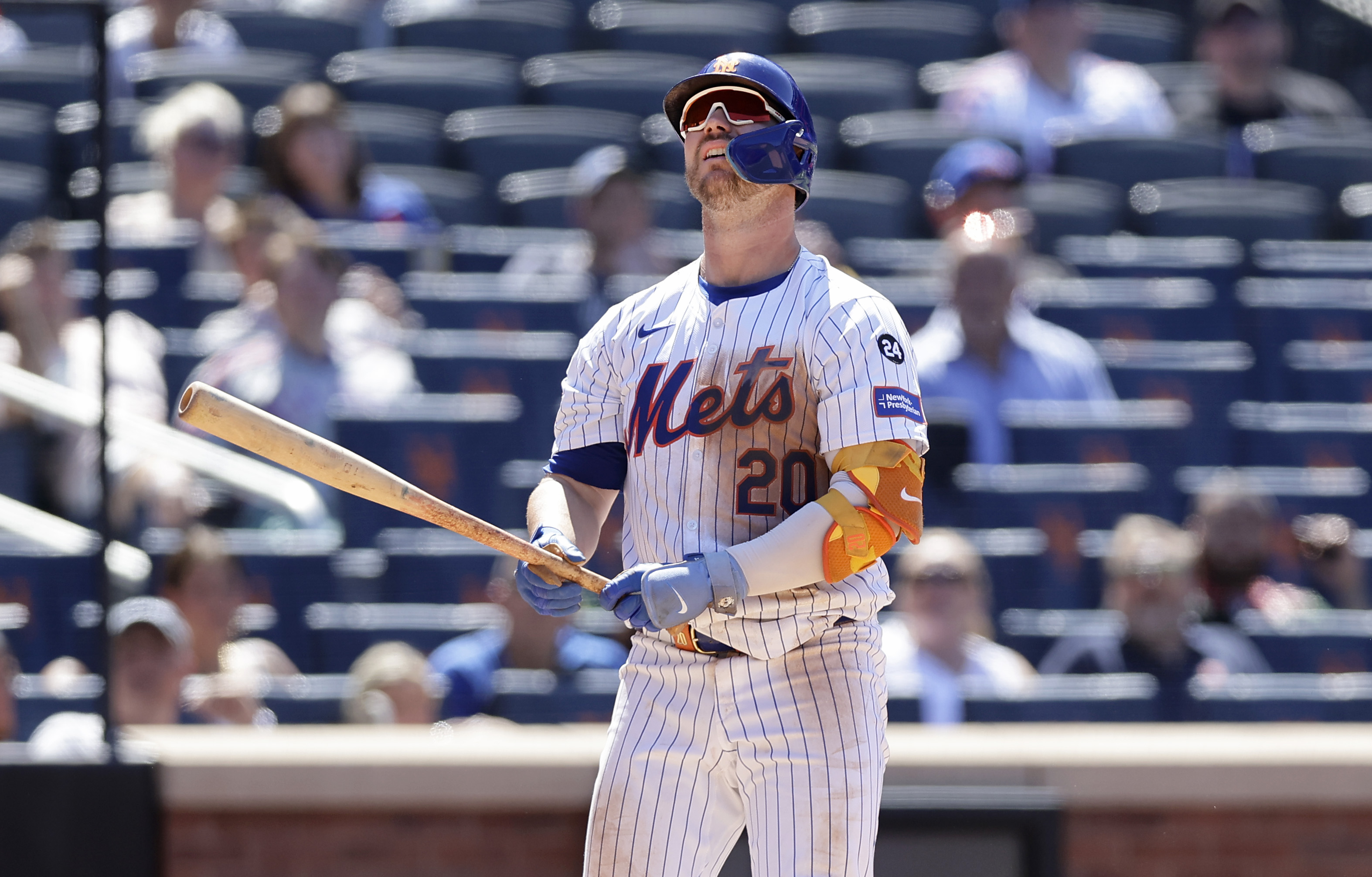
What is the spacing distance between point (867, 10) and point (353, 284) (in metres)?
3.54

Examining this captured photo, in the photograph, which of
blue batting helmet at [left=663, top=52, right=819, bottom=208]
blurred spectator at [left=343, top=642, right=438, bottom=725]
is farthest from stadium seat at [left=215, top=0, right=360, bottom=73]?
blue batting helmet at [left=663, top=52, right=819, bottom=208]

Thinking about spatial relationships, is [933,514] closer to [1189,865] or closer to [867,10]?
[1189,865]

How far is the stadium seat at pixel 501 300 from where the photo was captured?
603 centimetres

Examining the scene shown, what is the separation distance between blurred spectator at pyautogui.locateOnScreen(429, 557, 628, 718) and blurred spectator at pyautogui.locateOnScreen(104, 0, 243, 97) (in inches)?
133

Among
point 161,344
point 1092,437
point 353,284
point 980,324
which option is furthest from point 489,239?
point 1092,437

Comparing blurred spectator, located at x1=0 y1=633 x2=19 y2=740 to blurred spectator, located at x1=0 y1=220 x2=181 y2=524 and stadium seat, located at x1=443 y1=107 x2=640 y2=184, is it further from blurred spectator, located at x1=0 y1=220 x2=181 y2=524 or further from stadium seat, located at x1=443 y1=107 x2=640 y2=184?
stadium seat, located at x1=443 y1=107 x2=640 y2=184

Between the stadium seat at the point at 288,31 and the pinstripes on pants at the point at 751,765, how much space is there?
565 centimetres

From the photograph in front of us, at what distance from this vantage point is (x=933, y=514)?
18.1 ft

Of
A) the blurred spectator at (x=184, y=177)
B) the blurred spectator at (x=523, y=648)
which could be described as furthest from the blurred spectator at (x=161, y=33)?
the blurred spectator at (x=523, y=648)

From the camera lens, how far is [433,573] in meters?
5.23

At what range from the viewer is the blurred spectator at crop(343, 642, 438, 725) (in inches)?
182

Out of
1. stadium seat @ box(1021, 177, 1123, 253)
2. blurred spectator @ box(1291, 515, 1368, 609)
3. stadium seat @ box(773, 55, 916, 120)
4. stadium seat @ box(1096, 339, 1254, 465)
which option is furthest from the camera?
stadium seat @ box(773, 55, 916, 120)

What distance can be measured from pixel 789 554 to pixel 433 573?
2856mm

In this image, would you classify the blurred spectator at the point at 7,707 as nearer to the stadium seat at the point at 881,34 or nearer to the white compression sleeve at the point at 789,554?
the white compression sleeve at the point at 789,554
